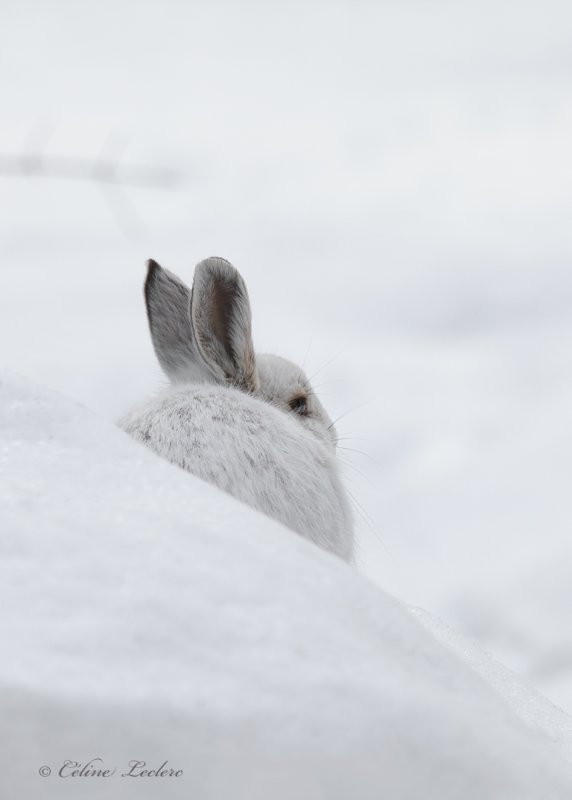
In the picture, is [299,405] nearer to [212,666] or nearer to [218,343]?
[218,343]

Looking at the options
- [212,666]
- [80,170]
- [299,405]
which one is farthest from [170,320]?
[212,666]

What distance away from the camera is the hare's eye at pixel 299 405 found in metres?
2.68

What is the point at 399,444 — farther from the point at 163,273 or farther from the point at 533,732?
the point at 533,732

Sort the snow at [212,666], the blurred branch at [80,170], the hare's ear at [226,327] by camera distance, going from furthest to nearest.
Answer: the hare's ear at [226,327] → the blurred branch at [80,170] → the snow at [212,666]

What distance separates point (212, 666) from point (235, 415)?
3.43ft

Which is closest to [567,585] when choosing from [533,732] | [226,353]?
[226,353]

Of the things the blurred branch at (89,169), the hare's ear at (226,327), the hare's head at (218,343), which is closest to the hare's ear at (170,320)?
the hare's head at (218,343)

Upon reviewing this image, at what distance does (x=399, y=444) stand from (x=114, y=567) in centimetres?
453

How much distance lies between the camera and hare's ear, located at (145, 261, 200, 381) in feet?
8.84

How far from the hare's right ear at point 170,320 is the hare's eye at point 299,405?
236 millimetres

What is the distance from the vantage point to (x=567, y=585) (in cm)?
456

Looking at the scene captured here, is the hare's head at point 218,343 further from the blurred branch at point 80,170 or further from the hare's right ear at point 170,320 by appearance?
the blurred branch at point 80,170

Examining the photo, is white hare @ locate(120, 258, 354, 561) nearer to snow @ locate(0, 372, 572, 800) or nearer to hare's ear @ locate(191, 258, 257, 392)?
hare's ear @ locate(191, 258, 257, 392)

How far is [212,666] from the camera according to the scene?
3.81 ft
